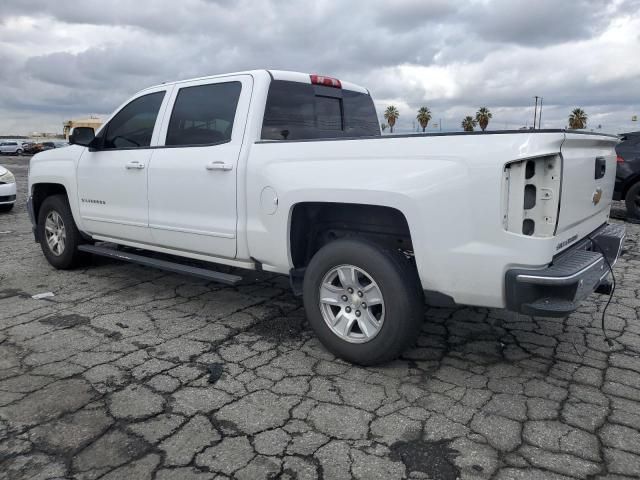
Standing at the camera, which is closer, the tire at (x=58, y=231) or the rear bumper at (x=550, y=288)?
the rear bumper at (x=550, y=288)

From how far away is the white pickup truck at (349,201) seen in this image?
2.78 meters

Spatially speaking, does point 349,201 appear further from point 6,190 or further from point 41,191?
point 6,190

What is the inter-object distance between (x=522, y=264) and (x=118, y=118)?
4.04 metres

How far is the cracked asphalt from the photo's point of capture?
2.45m

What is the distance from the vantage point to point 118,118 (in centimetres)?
510

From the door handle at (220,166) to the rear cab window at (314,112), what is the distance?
34 cm

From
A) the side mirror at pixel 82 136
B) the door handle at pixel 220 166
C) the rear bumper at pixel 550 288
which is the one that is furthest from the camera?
the side mirror at pixel 82 136

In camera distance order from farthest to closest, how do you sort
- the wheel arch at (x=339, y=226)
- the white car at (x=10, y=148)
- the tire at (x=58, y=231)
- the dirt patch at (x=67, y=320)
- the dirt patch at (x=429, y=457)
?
the white car at (x=10, y=148) < the tire at (x=58, y=231) < the dirt patch at (x=67, y=320) < the wheel arch at (x=339, y=226) < the dirt patch at (x=429, y=457)

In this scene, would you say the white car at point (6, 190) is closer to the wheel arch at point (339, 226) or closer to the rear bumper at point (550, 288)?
the wheel arch at point (339, 226)

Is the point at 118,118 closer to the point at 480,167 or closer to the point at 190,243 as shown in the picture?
Result: the point at 190,243

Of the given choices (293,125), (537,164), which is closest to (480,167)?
(537,164)

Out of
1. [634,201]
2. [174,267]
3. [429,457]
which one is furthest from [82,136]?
[634,201]

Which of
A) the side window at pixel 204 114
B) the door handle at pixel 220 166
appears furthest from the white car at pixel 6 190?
the door handle at pixel 220 166

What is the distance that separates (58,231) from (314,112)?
343 centimetres
